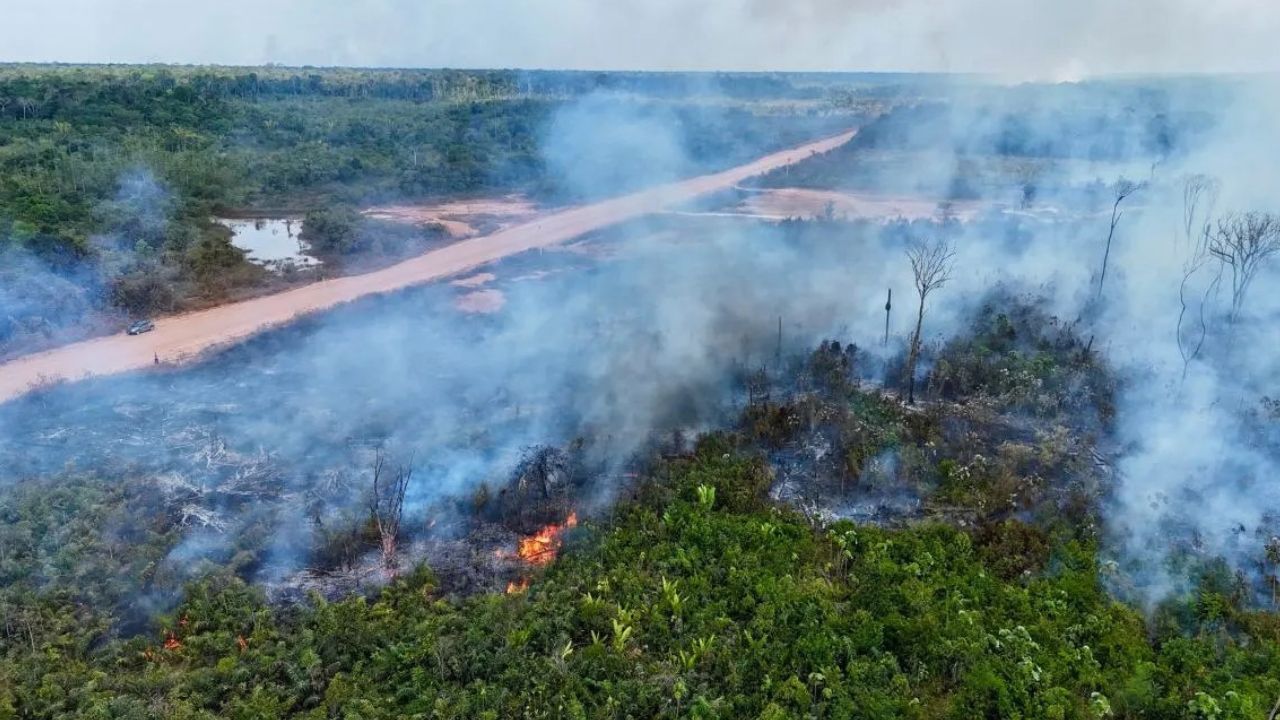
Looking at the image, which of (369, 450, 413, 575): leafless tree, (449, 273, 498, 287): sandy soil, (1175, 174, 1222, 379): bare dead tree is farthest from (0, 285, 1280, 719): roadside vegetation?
(449, 273, 498, 287): sandy soil

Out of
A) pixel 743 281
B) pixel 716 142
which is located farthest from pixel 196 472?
pixel 716 142

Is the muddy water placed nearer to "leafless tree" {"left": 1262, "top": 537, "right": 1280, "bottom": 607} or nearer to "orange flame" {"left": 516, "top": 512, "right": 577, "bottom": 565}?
"orange flame" {"left": 516, "top": 512, "right": 577, "bottom": 565}

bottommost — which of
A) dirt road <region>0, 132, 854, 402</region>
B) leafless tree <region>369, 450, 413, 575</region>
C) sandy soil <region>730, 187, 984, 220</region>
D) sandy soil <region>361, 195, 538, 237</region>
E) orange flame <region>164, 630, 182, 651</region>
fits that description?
orange flame <region>164, 630, 182, 651</region>

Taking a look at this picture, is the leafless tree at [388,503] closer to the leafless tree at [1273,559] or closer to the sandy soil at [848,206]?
the leafless tree at [1273,559]

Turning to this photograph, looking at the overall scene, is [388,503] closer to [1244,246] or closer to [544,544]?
[544,544]

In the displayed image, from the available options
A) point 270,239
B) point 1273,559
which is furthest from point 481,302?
point 1273,559
